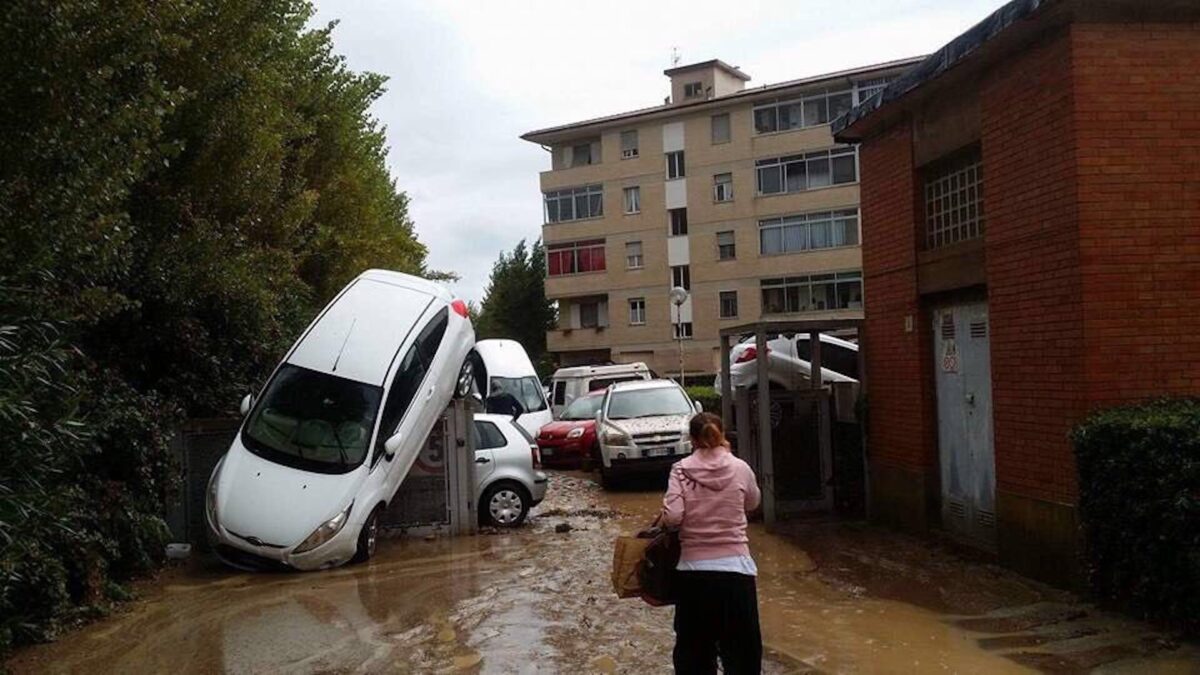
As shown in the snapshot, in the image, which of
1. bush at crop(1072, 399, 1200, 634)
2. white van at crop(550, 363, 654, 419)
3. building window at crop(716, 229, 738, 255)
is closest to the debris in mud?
bush at crop(1072, 399, 1200, 634)

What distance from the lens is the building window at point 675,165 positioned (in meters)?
47.4

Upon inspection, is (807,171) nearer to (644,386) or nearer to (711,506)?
(644,386)

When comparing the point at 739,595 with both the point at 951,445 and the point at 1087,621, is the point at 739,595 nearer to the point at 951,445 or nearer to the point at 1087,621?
the point at 1087,621

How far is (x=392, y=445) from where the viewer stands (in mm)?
11367

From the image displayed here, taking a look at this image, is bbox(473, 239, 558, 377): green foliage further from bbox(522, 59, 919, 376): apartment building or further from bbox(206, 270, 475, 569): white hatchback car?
bbox(206, 270, 475, 569): white hatchback car

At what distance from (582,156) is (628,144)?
9.16 ft

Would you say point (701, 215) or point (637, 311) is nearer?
point (701, 215)

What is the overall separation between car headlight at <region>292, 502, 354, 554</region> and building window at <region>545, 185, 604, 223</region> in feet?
130

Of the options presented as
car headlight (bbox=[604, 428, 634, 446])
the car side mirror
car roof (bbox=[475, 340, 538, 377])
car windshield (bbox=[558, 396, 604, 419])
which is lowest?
car headlight (bbox=[604, 428, 634, 446])

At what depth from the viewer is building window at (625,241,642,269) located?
48656 millimetres

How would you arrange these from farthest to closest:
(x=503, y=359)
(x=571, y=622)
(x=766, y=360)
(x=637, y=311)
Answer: (x=637, y=311) → (x=503, y=359) → (x=766, y=360) → (x=571, y=622)

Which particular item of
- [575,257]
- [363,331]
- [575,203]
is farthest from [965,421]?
[575,203]

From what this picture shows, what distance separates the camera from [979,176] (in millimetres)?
10281

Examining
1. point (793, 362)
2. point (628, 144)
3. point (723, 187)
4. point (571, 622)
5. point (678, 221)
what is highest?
point (628, 144)
